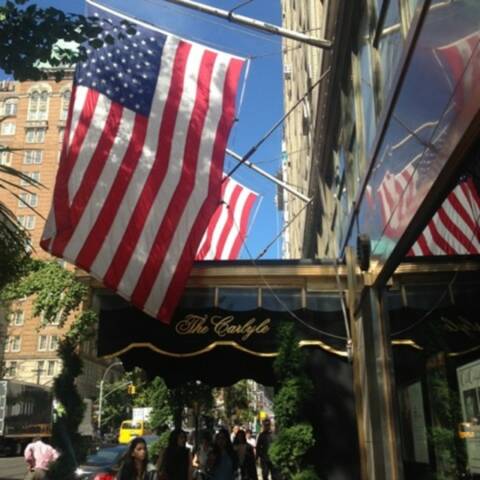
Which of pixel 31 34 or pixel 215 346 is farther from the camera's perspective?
pixel 215 346

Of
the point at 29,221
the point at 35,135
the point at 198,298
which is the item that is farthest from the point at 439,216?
the point at 35,135

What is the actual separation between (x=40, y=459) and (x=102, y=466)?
134 cm

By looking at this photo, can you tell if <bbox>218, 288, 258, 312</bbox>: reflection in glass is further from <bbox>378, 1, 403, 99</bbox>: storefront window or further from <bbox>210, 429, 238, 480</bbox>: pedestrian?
<bbox>378, 1, 403, 99</bbox>: storefront window

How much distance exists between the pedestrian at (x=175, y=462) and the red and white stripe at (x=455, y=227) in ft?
15.6

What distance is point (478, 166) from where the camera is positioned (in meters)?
4.50

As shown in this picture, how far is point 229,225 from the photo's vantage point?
595 inches

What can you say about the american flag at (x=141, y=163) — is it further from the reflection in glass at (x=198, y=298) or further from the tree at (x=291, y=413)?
the tree at (x=291, y=413)

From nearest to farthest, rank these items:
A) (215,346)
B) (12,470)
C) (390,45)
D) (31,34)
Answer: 1. (31,34)
2. (390,45)
3. (215,346)
4. (12,470)

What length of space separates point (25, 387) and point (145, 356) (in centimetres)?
3244

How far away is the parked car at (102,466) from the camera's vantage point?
13186 millimetres

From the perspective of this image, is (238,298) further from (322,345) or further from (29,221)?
(29,221)

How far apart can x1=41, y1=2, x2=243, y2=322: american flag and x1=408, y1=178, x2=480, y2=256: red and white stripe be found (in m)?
3.60

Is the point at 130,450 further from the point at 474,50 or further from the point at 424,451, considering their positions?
the point at 474,50

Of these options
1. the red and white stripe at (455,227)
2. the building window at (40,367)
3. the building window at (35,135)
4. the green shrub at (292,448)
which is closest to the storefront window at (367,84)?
the red and white stripe at (455,227)
